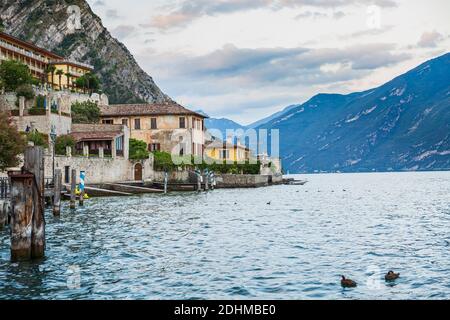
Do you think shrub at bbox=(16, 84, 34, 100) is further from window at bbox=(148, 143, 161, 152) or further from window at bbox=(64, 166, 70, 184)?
window at bbox=(64, 166, 70, 184)

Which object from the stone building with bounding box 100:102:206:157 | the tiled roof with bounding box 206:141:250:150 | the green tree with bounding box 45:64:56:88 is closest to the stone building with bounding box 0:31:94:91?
the green tree with bounding box 45:64:56:88

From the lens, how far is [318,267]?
18.1 m

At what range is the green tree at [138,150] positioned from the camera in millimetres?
74344

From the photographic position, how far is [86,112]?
8612 centimetres

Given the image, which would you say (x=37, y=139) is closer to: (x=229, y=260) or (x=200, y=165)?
(x=200, y=165)

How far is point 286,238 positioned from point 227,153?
75.0m

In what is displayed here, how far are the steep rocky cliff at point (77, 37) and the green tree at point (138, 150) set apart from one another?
Result: 81.5m

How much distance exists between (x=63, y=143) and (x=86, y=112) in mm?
23360

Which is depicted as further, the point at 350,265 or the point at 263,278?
the point at 350,265

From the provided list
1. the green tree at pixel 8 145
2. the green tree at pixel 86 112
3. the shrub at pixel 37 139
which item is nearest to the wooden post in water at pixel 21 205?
the green tree at pixel 8 145

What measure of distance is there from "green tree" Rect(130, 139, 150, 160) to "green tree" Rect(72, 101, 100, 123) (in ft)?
26.8
